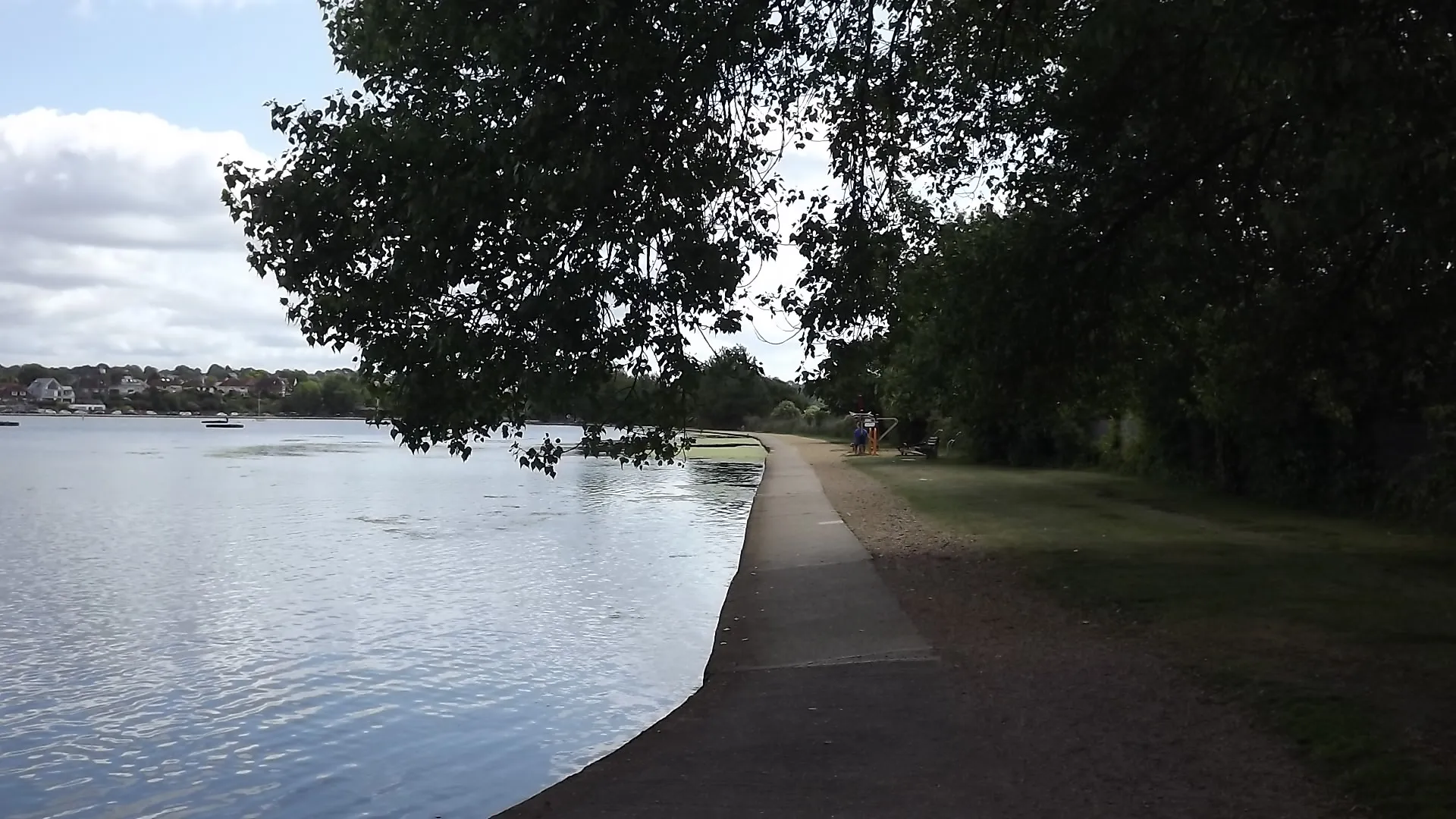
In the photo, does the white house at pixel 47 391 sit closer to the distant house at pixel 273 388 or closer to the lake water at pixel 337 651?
the distant house at pixel 273 388

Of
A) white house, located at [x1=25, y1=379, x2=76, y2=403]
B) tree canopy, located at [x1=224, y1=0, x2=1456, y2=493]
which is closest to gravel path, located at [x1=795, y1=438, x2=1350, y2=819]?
tree canopy, located at [x1=224, y1=0, x2=1456, y2=493]

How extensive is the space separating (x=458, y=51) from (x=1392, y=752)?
292 inches

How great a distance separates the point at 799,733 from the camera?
7723 millimetres

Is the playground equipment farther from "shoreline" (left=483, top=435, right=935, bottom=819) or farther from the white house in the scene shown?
the white house

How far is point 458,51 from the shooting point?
29.0ft

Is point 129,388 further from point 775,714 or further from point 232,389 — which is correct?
point 775,714

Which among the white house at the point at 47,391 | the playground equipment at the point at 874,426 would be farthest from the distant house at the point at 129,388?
the playground equipment at the point at 874,426

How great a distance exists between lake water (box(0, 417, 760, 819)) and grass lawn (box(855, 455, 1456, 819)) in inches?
165

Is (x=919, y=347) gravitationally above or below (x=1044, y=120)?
below

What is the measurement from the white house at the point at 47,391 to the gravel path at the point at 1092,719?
8131 inches

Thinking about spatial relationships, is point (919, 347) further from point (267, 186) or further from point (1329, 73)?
point (267, 186)

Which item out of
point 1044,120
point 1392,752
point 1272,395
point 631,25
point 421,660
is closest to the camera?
point 1392,752

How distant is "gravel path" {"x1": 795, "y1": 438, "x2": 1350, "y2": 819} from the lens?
240 inches

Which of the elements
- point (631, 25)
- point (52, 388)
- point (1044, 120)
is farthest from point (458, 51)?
point (52, 388)
